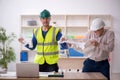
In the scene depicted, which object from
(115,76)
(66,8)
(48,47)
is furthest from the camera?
(66,8)

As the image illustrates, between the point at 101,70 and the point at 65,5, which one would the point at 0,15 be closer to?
the point at 65,5

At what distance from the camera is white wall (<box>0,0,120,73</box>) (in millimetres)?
6711

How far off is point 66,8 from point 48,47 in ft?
11.6

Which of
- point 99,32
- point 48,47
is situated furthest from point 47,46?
point 99,32

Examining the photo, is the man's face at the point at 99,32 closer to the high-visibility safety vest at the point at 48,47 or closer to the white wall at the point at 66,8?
the high-visibility safety vest at the point at 48,47

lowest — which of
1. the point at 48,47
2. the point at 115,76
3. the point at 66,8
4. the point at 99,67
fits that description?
the point at 115,76

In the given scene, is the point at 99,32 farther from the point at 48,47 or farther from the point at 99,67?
the point at 48,47

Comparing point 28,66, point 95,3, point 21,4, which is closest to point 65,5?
point 95,3

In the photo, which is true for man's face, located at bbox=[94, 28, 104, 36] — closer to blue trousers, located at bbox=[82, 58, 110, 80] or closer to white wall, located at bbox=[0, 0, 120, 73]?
blue trousers, located at bbox=[82, 58, 110, 80]

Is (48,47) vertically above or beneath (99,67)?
above

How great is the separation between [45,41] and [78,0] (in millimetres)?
3611

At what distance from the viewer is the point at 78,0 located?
6727mm

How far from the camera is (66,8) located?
6.74m

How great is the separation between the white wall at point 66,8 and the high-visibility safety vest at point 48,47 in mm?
3390
